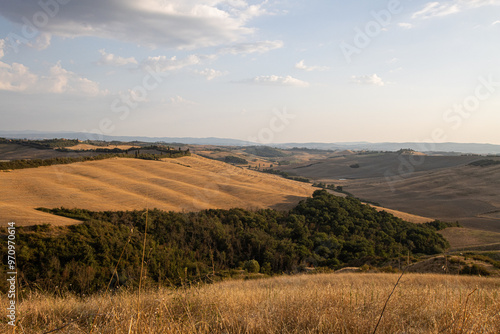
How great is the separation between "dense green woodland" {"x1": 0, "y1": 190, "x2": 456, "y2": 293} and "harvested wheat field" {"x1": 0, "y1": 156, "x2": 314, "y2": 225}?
227cm

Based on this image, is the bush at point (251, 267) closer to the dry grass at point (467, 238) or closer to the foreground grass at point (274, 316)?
the foreground grass at point (274, 316)

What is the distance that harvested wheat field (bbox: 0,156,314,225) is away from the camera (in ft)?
70.7

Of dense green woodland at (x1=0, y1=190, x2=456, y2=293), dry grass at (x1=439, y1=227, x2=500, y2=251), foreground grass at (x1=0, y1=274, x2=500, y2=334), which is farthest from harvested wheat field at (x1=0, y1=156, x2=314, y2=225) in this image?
dry grass at (x1=439, y1=227, x2=500, y2=251)

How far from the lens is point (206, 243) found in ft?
67.4

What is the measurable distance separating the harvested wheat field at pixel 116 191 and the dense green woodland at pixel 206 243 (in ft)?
7.44

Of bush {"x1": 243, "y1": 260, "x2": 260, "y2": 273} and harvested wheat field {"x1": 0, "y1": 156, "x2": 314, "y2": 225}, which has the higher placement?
harvested wheat field {"x1": 0, "y1": 156, "x2": 314, "y2": 225}

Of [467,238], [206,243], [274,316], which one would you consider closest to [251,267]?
[206,243]

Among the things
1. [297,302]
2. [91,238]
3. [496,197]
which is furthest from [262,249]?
[496,197]


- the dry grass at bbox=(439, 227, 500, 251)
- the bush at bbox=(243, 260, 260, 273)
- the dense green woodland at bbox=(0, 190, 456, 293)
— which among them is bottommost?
the dry grass at bbox=(439, 227, 500, 251)

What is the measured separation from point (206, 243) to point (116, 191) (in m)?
13.5

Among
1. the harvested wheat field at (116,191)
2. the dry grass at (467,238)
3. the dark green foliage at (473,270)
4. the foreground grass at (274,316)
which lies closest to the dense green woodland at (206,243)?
the dry grass at (467,238)

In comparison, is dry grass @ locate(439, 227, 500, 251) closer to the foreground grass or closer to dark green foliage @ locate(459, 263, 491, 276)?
dark green foliage @ locate(459, 263, 491, 276)

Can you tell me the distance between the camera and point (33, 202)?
70.2 ft

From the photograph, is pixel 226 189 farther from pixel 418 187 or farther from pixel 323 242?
pixel 418 187
